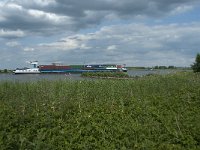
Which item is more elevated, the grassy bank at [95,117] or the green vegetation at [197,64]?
the green vegetation at [197,64]

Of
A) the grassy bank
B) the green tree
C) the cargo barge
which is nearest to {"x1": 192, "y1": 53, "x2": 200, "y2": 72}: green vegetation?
the green tree

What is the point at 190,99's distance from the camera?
1305cm

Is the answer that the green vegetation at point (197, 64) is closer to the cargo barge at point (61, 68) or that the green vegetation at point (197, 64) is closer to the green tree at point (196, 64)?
the green tree at point (196, 64)

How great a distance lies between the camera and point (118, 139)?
9.08 m

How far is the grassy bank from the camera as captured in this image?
8852 mm

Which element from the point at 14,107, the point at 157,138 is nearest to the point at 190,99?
the point at 157,138

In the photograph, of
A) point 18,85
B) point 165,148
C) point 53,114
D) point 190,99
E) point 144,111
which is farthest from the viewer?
point 18,85

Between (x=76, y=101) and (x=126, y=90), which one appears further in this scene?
(x=126, y=90)

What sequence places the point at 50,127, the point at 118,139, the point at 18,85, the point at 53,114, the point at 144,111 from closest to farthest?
the point at 118,139
the point at 50,127
the point at 53,114
the point at 144,111
the point at 18,85

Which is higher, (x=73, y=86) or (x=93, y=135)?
(x=73, y=86)

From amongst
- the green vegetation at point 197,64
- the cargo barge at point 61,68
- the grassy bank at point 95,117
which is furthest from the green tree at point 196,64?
the grassy bank at point 95,117

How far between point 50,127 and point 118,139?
6.78 ft

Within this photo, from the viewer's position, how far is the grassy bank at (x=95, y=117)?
8.85 m

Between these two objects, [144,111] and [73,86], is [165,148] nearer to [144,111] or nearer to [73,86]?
[144,111]
